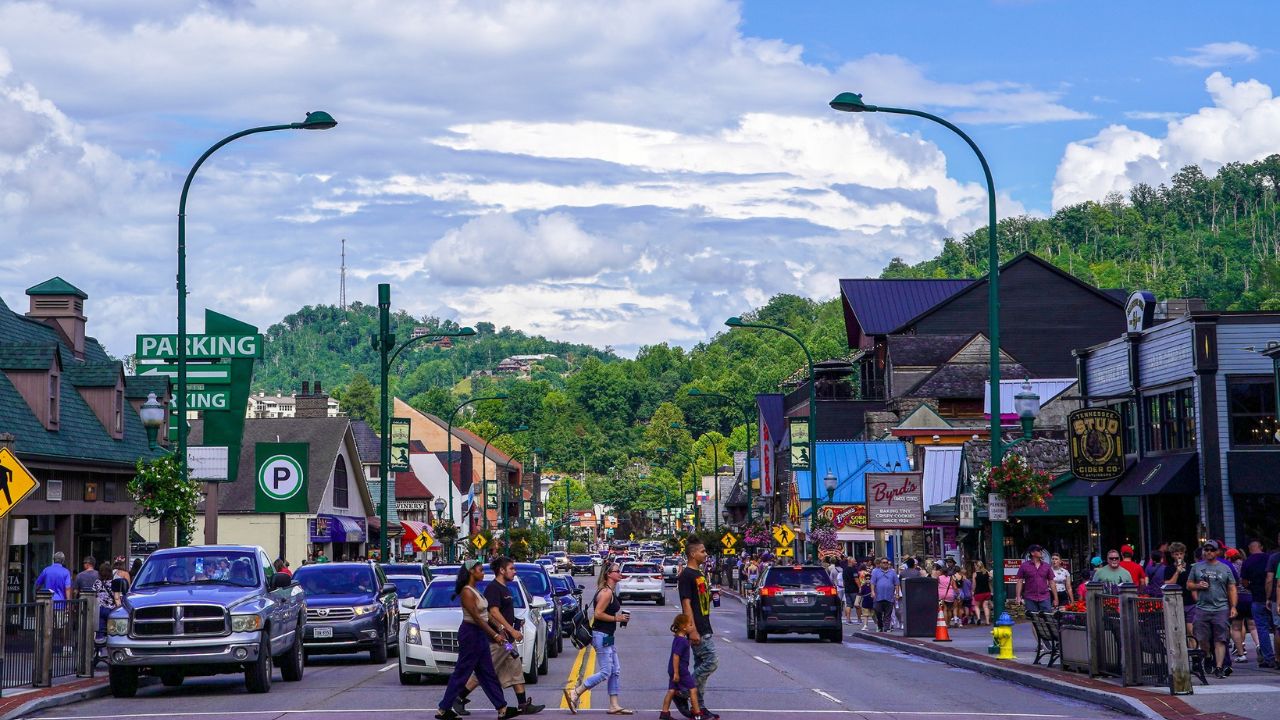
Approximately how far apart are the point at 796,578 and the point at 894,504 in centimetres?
1420

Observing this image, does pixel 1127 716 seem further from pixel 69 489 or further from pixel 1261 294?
pixel 1261 294

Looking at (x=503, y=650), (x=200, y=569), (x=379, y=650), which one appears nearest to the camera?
(x=503, y=650)

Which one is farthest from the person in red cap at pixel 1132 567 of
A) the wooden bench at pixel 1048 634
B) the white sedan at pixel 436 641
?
the white sedan at pixel 436 641

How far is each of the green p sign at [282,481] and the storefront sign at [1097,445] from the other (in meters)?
19.4

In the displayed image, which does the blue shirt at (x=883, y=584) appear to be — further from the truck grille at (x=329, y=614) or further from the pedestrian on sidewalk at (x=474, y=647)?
the pedestrian on sidewalk at (x=474, y=647)

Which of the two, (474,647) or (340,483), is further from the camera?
(340,483)

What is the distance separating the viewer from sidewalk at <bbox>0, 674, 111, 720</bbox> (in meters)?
17.5

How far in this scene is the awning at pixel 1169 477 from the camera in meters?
32.9

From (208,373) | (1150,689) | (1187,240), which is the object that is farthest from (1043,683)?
(1187,240)

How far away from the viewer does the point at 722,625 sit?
43.9m

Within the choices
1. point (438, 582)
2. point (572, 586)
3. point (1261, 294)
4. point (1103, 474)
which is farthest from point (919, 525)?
point (1261, 294)

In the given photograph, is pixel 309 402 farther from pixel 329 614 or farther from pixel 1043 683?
pixel 1043 683

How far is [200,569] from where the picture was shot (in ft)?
68.3

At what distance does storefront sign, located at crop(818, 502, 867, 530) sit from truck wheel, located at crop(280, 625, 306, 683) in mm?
44135
